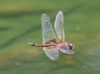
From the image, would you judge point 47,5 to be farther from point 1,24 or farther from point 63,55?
point 63,55

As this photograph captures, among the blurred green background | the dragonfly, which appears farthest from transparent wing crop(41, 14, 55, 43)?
the blurred green background

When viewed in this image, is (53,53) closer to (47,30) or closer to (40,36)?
(47,30)

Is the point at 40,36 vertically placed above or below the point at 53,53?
above

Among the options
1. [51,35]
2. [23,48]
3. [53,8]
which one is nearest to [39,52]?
[23,48]

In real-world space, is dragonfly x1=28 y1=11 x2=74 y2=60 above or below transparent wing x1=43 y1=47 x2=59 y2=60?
above

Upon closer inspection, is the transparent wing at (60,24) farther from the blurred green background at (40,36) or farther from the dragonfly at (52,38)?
the blurred green background at (40,36)

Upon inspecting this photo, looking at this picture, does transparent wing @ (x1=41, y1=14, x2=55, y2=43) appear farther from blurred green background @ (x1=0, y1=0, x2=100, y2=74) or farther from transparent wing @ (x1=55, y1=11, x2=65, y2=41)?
blurred green background @ (x1=0, y1=0, x2=100, y2=74)

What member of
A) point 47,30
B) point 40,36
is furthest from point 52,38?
point 40,36

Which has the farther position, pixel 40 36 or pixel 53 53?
pixel 40 36
